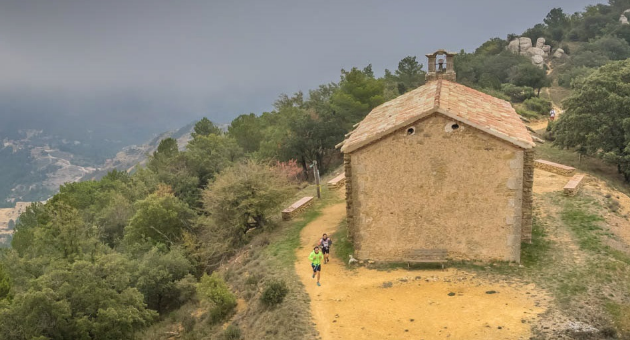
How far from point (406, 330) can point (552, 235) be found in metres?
9.08

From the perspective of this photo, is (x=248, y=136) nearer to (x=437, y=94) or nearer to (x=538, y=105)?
(x=538, y=105)

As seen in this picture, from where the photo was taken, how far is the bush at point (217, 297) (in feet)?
52.2

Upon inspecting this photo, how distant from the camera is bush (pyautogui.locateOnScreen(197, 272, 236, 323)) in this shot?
1591 cm

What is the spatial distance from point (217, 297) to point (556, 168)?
67.9 feet

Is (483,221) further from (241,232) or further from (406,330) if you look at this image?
(241,232)

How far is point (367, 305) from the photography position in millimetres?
13750

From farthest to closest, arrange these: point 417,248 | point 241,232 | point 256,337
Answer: point 241,232 < point 417,248 < point 256,337

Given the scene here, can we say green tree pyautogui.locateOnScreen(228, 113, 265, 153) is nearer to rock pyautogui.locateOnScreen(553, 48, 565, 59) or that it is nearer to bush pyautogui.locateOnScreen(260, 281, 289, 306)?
bush pyautogui.locateOnScreen(260, 281, 289, 306)

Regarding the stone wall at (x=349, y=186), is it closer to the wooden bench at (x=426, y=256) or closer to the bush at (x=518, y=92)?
the wooden bench at (x=426, y=256)

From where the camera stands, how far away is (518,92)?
52875 millimetres

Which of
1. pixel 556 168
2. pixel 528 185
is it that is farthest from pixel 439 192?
pixel 556 168

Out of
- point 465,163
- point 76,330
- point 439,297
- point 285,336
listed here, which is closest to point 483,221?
point 465,163

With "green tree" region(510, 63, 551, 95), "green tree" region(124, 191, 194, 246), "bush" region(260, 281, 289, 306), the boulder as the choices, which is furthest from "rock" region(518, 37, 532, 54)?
"bush" region(260, 281, 289, 306)

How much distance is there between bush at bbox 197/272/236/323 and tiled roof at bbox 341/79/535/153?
659 centimetres
